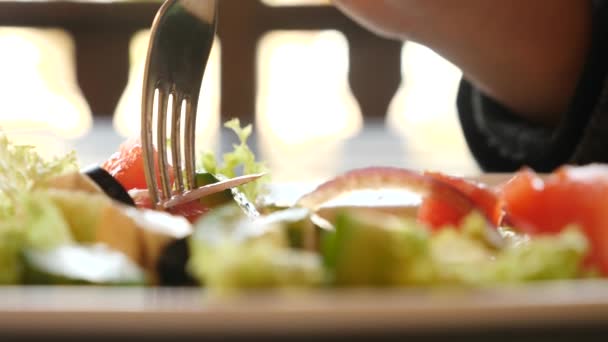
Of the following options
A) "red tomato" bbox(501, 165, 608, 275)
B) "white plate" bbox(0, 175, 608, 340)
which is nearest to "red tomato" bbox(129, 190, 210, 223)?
"red tomato" bbox(501, 165, 608, 275)

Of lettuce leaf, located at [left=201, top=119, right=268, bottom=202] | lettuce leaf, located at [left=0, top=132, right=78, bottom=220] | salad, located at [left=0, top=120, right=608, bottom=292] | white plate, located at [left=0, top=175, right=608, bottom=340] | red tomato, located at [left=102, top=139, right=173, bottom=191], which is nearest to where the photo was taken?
white plate, located at [left=0, top=175, right=608, bottom=340]

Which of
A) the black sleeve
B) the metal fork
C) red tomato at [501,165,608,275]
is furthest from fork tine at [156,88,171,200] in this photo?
the black sleeve

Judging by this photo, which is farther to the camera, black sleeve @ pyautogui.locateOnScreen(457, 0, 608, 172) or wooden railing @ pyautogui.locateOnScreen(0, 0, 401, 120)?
wooden railing @ pyautogui.locateOnScreen(0, 0, 401, 120)

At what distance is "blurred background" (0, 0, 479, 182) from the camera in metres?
4.32

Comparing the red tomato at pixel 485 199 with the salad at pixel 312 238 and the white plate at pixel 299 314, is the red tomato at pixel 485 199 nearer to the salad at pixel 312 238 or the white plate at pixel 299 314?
the salad at pixel 312 238

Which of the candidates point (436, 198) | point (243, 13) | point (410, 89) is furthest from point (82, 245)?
point (410, 89)

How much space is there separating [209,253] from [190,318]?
0.10 metres

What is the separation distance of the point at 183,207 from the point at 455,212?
313mm

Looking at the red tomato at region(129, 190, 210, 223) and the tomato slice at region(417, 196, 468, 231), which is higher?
the tomato slice at region(417, 196, 468, 231)

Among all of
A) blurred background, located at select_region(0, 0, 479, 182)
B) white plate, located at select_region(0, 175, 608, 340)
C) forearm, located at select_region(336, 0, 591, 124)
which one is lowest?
blurred background, located at select_region(0, 0, 479, 182)

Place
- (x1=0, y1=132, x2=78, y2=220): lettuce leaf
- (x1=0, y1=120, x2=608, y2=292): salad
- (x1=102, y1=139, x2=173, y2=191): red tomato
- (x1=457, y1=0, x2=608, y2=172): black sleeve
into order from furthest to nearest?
(x1=457, y1=0, x2=608, y2=172): black sleeve
(x1=102, y1=139, x2=173, y2=191): red tomato
(x1=0, y1=132, x2=78, y2=220): lettuce leaf
(x1=0, y1=120, x2=608, y2=292): salad

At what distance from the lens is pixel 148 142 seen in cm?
87

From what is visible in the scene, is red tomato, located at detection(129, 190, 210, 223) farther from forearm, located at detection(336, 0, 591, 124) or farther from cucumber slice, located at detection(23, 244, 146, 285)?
forearm, located at detection(336, 0, 591, 124)

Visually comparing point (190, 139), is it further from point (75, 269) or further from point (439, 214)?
point (75, 269)
